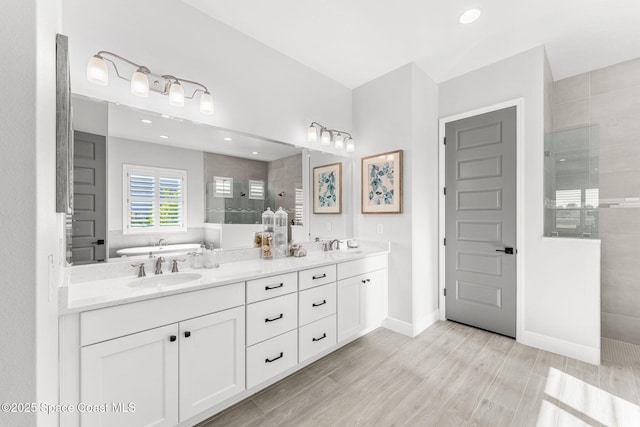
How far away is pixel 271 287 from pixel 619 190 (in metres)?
3.44

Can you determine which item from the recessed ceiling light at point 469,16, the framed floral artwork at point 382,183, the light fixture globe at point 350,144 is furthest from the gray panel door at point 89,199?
the recessed ceiling light at point 469,16

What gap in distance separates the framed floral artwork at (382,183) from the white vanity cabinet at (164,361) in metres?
1.85

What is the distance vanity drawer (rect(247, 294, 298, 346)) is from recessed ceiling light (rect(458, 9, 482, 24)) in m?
2.56

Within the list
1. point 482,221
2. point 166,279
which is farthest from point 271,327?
point 482,221

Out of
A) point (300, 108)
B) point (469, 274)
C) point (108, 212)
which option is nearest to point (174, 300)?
point (108, 212)

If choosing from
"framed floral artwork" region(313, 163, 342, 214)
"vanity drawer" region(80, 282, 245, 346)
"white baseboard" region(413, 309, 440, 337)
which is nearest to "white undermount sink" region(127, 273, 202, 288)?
"vanity drawer" region(80, 282, 245, 346)

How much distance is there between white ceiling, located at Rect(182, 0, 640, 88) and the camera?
6.61 feet

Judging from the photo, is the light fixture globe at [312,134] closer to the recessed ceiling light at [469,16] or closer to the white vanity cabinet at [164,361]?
the recessed ceiling light at [469,16]

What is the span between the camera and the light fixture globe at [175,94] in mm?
1812

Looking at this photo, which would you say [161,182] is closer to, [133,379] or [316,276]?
[133,379]

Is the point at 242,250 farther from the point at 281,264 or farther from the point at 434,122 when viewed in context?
the point at 434,122

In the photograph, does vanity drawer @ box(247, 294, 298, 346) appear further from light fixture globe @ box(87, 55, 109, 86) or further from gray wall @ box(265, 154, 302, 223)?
light fixture globe @ box(87, 55, 109, 86)

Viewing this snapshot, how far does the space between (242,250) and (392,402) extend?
5.19 ft

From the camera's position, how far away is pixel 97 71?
4.96ft
